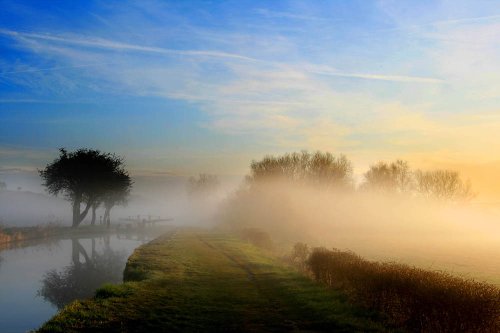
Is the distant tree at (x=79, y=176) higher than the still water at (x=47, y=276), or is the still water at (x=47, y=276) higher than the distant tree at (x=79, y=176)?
the distant tree at (x=79, y=176)

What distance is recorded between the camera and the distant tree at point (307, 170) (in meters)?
119

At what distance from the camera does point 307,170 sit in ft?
399

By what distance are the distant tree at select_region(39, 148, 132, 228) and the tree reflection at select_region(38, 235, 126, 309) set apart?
123 ft

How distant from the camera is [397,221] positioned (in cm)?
12988

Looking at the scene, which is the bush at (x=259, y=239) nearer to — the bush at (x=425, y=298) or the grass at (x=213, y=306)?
the grass at (x=213, y=306)

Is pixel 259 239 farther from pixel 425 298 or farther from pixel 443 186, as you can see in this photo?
pixel 443 186

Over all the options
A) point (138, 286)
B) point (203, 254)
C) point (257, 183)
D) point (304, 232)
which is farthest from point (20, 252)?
point (257, 183)

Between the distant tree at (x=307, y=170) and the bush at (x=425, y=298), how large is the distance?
95182mm

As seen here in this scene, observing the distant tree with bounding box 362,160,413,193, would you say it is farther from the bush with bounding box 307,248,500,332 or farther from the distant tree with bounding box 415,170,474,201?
the bush with bounding box 307,248,500,332

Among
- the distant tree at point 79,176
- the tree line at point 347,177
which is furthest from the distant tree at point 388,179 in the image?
the distant tree at point 79,176

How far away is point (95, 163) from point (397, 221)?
280ft

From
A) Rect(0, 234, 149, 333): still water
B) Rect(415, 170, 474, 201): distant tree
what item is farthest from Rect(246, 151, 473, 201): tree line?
Rect(0, 234, 149, 333): still water

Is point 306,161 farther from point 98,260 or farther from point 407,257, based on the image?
point 98,260

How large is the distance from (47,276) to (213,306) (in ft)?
68.9
